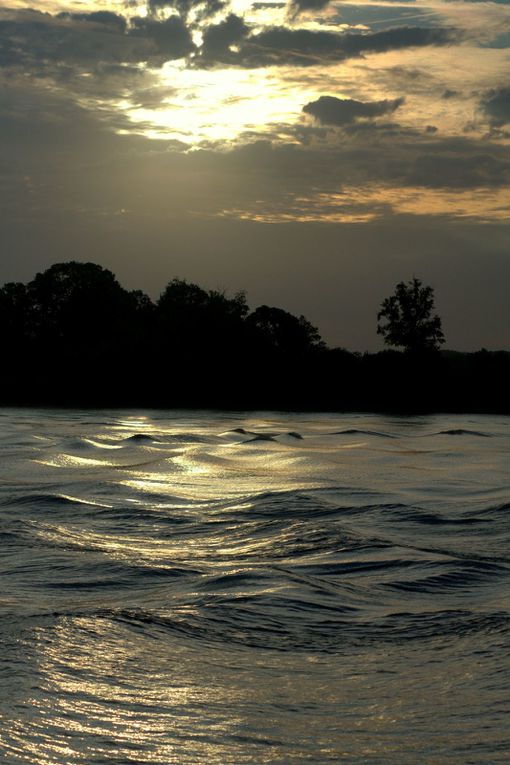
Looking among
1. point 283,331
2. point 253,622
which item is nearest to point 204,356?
point 283,331

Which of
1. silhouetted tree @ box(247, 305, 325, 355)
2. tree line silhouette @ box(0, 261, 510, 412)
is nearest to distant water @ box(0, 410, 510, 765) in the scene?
tree line silhouette @ box(0, 261, 510, 412)

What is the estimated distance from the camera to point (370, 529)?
13.8 meters

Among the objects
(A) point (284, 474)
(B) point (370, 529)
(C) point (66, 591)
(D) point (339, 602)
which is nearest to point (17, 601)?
(C) point (66, 591)

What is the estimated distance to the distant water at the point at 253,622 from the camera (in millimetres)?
6129

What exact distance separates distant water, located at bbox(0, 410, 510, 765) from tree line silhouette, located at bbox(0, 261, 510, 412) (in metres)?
54.0

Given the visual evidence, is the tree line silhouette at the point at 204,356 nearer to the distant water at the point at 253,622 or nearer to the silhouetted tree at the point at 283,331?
A: the silhouetted tree at the point at 283,331

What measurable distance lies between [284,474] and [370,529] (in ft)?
26.7

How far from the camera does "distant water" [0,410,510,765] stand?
20.1 feet

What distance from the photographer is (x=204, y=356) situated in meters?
88.0

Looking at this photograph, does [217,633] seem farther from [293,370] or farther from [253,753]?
[293,370]

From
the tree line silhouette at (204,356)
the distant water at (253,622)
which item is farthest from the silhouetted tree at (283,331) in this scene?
the distant water at (253,622)

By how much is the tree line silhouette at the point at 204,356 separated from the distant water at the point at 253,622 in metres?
54.0

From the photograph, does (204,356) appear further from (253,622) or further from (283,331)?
(253,622)

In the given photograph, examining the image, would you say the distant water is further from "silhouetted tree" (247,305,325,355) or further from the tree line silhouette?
"silhouetted tree" (247,305,325,355)
